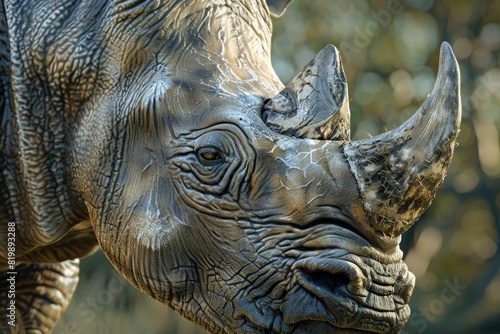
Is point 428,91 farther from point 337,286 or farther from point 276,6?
point 337,286

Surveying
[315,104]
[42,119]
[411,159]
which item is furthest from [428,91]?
[411,159]

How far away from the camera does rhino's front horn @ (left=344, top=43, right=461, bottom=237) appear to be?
3.08m

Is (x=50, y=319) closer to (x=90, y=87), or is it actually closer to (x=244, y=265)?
(x=90, y=87)

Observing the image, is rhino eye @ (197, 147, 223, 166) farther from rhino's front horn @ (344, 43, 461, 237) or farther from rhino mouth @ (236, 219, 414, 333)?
rhino's front horn @ (344, 43, 461, 237)

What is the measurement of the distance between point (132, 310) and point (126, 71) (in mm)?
5148

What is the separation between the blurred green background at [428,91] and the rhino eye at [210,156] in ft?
25.1

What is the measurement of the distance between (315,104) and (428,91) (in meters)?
8.64

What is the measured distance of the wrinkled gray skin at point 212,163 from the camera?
311cm

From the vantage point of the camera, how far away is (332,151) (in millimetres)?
3211

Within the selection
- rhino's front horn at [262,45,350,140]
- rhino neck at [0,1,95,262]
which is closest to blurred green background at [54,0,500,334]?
rhino neck at [0,1,95,262]

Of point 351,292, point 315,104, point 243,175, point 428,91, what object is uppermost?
point 315,104

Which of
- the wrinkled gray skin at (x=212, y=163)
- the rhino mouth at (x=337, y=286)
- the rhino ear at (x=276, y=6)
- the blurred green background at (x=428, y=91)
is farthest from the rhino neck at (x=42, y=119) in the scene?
the blurred green background at (x=428, y=91)

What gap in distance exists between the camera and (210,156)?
340 cm

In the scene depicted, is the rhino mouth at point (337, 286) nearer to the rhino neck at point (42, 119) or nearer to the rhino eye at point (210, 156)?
the rhino eye at point (210, 156)
